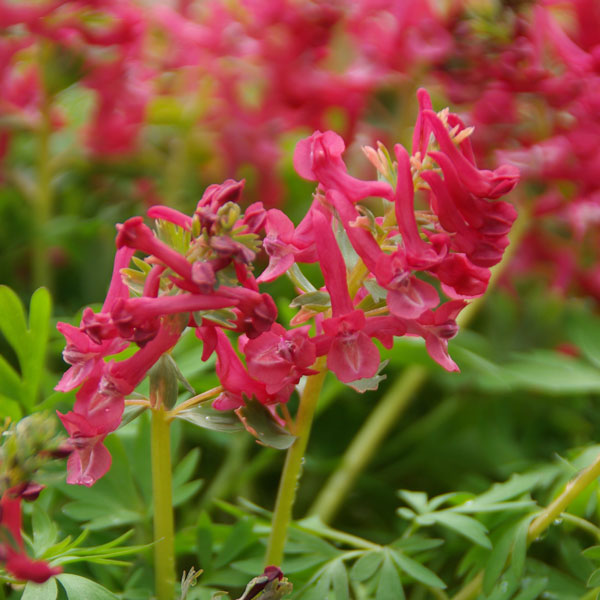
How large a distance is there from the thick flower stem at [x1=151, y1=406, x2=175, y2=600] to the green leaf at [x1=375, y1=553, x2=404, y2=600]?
0.15 metres

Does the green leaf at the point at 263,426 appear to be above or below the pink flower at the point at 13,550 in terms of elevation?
below

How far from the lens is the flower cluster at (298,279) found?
1.40 ft

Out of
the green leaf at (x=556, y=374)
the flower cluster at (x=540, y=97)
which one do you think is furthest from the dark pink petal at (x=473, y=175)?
the flower cluster at (x=540, y=97)

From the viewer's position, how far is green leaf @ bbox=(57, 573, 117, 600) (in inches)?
18.7

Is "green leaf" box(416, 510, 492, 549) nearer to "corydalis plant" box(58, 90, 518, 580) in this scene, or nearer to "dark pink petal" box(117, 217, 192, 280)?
"corydalis plant" box(58, 90, 518, 580)

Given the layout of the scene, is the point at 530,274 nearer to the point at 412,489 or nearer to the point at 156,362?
the point at 412,489

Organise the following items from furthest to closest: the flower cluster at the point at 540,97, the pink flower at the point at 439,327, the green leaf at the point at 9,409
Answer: the flower cluster at the point at 540,97 → the green leaf at the point at 9,409 → the pink flower at the point at 439,327

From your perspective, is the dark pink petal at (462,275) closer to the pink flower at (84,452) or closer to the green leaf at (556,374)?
the pink flower at (84,452)

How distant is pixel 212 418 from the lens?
0.49m

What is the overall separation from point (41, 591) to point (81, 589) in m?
0.03

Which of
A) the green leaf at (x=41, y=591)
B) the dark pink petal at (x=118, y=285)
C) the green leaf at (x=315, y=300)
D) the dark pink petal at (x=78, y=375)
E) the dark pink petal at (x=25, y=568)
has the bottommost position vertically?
the green leaf at (x=41, y=591)

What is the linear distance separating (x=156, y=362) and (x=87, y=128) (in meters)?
0.81

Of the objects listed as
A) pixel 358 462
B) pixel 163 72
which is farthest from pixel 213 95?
pixel 358 462

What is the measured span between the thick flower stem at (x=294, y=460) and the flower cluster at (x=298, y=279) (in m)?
0.03
